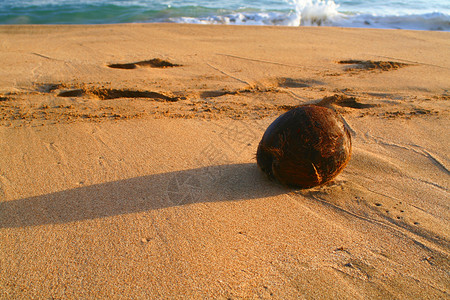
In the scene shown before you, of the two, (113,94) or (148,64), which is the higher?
(148,64)

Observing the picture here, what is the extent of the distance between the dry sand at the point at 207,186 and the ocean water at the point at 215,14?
21.6ft

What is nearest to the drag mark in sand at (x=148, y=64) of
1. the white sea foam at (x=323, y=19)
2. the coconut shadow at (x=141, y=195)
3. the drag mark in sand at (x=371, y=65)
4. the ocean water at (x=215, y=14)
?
the drag mark in sand at (x=371, y=65)

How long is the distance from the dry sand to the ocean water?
659 cm

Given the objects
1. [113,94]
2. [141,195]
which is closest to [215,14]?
[113,94]

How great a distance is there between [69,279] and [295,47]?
22.2 feet

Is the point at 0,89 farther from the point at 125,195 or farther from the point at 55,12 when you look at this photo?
the point at 55,12

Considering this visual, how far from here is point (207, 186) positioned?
3.21 metres

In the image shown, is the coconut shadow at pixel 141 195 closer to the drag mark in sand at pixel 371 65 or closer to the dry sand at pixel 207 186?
the dry sand at pixel 207 186

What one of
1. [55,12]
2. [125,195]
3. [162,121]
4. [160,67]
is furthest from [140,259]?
[55,12]

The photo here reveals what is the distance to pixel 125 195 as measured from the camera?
3053mm

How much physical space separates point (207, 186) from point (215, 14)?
1184 centimetres

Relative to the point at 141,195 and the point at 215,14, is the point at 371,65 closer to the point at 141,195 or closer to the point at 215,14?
the point at 141,195

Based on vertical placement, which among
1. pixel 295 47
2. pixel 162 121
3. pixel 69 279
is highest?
pixel 295 47

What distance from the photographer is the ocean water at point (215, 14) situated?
40.2 ft
